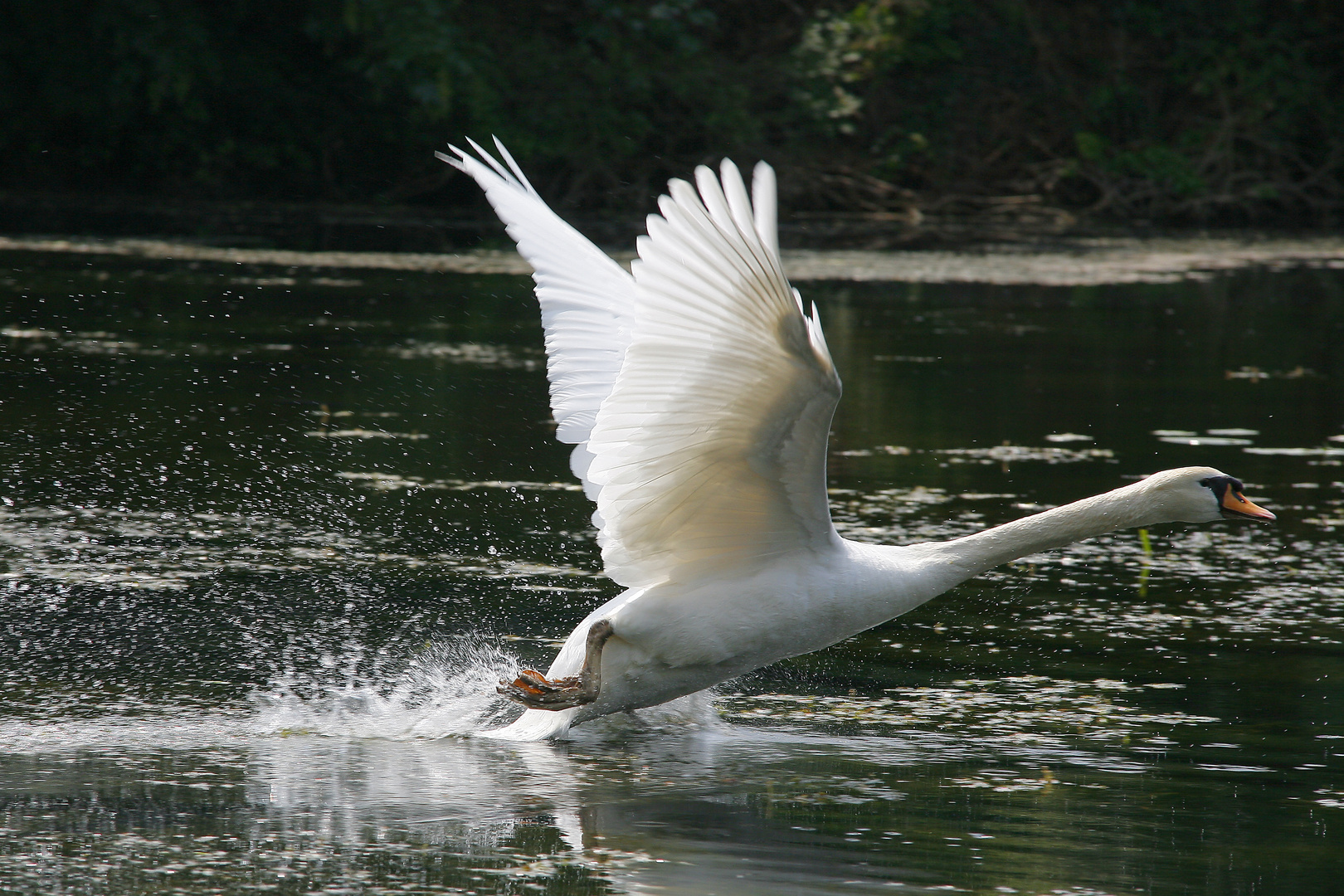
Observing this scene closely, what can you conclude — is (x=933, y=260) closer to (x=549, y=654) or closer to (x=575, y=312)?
(x=575, y=312)

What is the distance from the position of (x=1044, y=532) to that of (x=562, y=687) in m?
1.45

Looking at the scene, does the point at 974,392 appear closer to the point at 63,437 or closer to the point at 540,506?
the point at 540,506

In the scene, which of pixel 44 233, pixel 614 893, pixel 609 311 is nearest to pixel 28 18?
pixel 44 233

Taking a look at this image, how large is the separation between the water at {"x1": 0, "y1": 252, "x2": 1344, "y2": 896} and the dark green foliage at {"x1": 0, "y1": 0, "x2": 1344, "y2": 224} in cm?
1252

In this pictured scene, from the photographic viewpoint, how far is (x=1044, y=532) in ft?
16.3

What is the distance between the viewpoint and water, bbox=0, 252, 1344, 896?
3.95 meters

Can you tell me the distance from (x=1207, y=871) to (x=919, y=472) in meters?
4.75

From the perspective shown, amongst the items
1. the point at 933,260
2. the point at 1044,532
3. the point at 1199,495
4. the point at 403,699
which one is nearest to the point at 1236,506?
the point at 1199,495

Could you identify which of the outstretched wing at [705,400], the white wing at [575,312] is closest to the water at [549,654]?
the outstretched wing at [705,400]

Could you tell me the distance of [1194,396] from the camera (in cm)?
1095

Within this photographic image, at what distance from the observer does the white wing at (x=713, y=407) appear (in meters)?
3.90

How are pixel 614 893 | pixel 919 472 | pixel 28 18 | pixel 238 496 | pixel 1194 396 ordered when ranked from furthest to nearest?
pixel 28 18
pixel 1194 396
pixel 919 472
pixel 238 496
pixel 614 893

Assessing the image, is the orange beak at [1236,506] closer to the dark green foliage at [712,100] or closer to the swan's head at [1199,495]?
the swan's head at [1199,495]

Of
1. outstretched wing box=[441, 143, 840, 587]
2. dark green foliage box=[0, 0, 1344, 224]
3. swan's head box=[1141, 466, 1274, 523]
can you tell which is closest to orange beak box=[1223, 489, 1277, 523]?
swan's head box=[1141, 466, 1274, 523]
